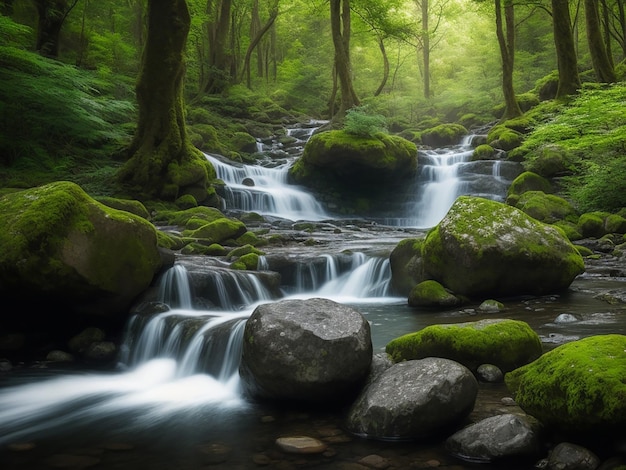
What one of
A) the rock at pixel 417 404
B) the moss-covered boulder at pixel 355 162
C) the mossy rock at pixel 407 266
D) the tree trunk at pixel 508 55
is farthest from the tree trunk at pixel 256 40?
the rock at pixel 417 404

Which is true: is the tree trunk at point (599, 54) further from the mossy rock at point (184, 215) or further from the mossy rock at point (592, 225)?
the mossy rock at point (184, 215)

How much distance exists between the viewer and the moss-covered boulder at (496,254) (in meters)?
7.87

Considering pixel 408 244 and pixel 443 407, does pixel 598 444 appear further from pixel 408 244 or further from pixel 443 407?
pixel 408 244

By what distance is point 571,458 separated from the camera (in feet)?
10.4

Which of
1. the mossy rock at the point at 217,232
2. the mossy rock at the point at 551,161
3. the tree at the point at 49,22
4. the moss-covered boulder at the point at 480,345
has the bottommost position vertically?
the moss-covered boulder at the point at 480,345

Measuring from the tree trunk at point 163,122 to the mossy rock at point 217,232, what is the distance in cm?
434

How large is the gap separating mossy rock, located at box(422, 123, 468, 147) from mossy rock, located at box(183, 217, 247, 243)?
17.0 meters

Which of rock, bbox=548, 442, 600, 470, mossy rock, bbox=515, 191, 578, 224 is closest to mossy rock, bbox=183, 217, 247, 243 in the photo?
mossy rock, bbox=515, 191, 578, 224

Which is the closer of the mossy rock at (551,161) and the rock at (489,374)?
the rock at (489,374)

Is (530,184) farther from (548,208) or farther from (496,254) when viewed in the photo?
(496,254)

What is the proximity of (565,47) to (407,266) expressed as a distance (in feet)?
47.2

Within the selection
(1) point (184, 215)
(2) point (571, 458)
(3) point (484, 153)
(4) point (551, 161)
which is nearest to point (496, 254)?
(2) point (571, 458)

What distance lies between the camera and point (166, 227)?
543 inches

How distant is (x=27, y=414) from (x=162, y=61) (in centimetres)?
1241
